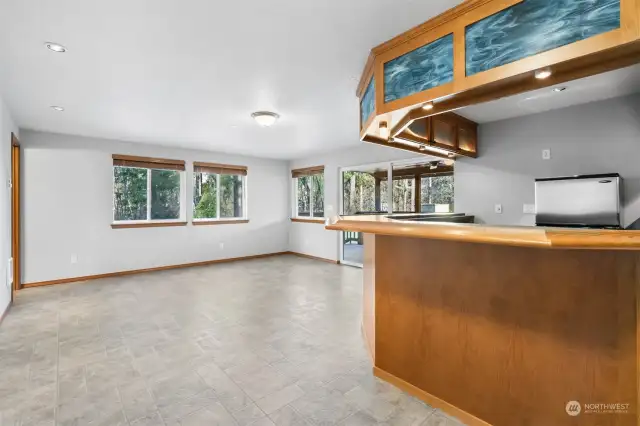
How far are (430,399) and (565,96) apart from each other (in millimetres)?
3255

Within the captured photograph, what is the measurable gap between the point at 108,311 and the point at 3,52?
108 inches

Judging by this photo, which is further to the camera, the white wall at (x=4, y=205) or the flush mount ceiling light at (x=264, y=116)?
the flush mount ceiling light at (x=264, y=116)

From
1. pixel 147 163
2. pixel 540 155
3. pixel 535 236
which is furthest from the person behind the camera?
pixel 147 163

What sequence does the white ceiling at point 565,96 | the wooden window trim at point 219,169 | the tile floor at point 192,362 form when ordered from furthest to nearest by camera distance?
1. the wooden window trim at point 219,169
2. the white ceiling at point 565,96
3. the tile floor at point 192,362

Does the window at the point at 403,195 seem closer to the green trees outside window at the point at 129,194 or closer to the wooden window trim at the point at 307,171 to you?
the wooden window trim at the point at 307,171

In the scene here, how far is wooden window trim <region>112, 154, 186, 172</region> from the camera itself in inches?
220

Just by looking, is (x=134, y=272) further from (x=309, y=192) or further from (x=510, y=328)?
(x=510, y=328)

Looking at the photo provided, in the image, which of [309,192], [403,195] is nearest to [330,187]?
[309,192]

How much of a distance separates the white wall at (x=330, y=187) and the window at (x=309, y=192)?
0.17 metres

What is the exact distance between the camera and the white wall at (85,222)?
191 inches

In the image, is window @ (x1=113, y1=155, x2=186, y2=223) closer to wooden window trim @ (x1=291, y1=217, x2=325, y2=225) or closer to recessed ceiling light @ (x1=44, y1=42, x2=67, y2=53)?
wooden window trim @ (x1=291, y1=217, x2=325, y2=225)

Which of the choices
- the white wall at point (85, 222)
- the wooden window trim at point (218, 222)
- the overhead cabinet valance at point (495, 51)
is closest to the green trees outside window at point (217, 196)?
the wooden window trim at point (218, 222)

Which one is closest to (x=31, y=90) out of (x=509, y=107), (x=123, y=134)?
(x=123, y=134)

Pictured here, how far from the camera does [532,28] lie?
5.02 feet
